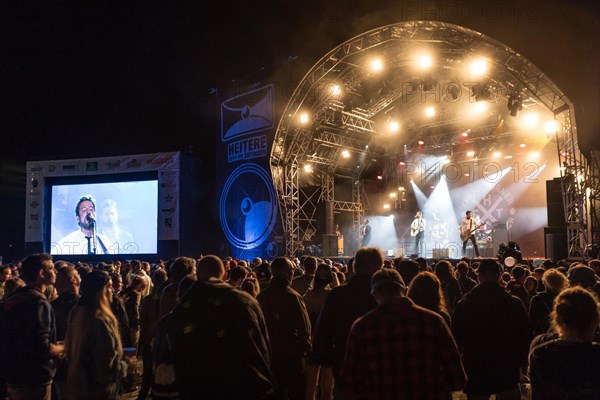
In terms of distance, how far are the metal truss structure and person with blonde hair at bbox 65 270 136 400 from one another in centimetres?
1246

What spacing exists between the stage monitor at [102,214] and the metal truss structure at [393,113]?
6727mm

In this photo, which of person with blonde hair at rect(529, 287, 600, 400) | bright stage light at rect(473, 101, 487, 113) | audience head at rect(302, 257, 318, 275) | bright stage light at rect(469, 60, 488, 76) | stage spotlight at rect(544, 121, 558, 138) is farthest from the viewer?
bright stage light at rect(473, 101, 487, 113)

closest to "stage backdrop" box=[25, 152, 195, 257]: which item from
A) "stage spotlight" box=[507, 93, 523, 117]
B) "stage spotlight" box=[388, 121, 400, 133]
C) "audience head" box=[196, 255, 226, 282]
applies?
"stage spotlight" box=[388, 121, 400, 133]

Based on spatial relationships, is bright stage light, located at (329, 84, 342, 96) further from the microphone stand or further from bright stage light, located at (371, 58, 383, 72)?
the microphone stand

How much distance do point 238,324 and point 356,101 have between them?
1747 cm

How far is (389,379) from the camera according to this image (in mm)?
2658

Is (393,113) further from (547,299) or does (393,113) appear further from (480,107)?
(547,299)

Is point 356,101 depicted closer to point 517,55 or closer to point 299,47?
point 299,47

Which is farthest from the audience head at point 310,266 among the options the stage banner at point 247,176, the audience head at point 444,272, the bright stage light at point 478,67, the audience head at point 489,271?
the stage banner at point 247,176

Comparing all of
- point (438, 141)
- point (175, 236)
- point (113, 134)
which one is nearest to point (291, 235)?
point (175, 236)

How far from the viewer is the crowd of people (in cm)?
266

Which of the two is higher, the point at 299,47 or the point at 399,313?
the point at 299,47

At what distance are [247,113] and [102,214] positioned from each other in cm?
842

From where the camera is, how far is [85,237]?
2247 cm
